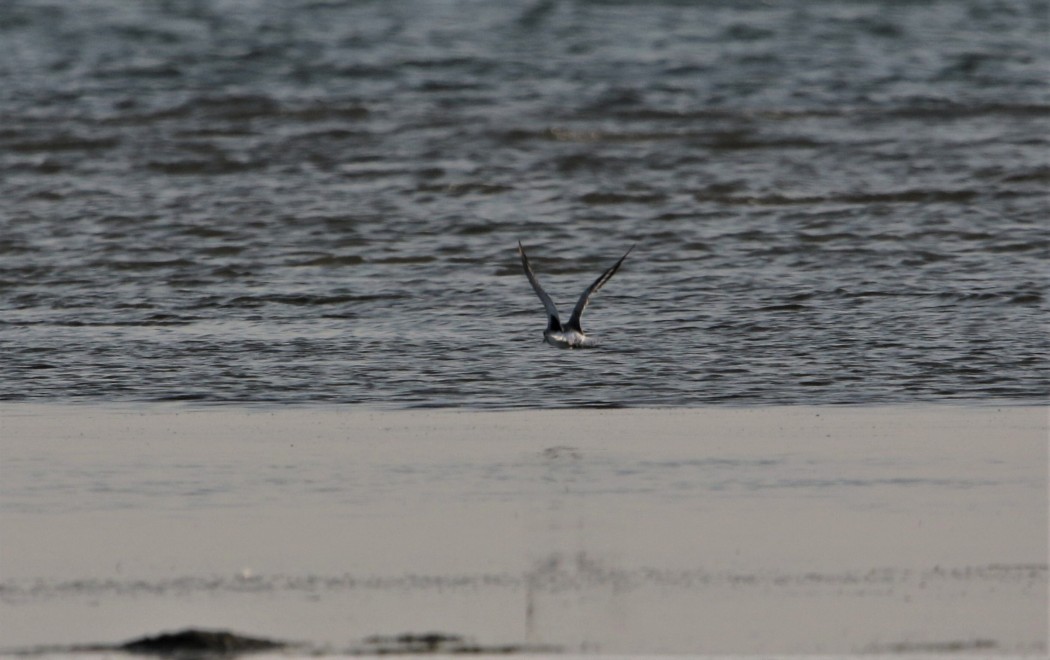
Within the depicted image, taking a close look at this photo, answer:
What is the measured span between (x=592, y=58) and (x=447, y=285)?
8803mm

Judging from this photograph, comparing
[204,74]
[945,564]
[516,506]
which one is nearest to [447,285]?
[516,506]

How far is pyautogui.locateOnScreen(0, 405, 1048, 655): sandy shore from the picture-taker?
13.6 ft

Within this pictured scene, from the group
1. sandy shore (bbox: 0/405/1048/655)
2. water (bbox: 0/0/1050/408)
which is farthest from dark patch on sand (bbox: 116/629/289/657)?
water (bbox: 0/0/1050/408)

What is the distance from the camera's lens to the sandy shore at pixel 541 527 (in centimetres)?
414

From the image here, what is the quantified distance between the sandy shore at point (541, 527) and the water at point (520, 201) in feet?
2.11

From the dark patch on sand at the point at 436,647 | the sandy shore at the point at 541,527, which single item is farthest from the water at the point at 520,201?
the dark patch on sand at the point at 436,647

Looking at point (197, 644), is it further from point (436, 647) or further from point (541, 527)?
point (541, 527)

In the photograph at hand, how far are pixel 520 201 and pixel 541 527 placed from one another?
22.9ft

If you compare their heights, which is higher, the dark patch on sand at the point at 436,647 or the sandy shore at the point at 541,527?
the dark patch on sand at the point at 436,647

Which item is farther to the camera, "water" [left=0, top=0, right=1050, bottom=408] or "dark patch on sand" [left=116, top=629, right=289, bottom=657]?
"water" [left=0, top=0, right=1050, bottom=408]

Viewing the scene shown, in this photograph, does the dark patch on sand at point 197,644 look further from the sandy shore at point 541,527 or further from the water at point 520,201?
the water at point 520,201

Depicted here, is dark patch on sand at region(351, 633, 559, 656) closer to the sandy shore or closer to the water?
the sandy shore

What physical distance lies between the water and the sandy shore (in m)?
0.64

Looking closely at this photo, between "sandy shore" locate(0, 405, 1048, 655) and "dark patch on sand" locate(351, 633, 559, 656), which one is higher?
"dark patch on sand" locate(351, 633, 559, 656)
